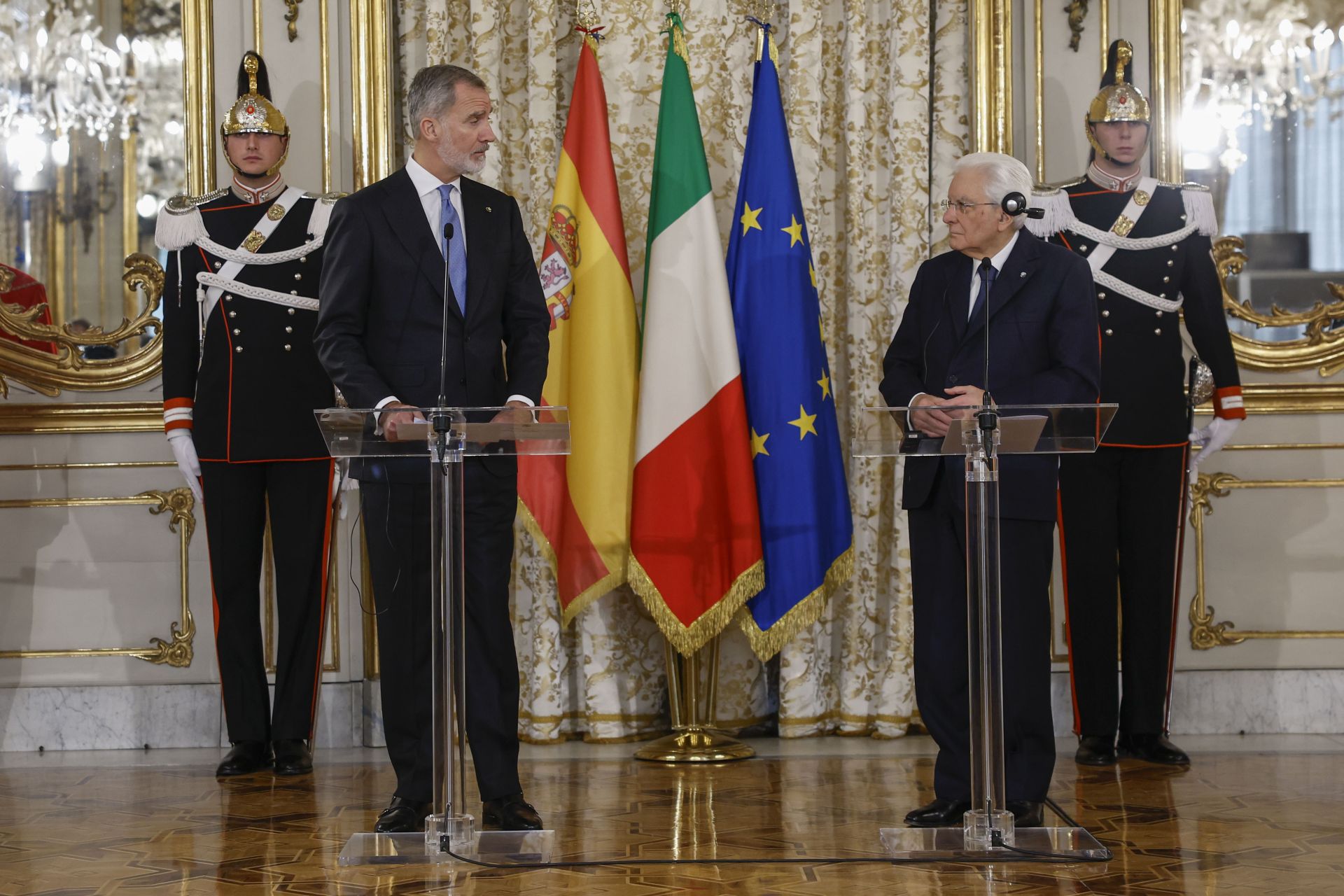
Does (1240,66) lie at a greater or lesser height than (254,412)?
greater

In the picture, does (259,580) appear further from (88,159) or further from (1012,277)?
(1012,277)

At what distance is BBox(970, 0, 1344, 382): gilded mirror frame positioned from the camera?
4.93 m

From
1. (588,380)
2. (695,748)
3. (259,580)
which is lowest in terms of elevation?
(695,748)

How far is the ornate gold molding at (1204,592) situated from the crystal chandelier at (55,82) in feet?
12.4

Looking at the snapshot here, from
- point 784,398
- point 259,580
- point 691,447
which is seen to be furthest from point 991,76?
point 259,580

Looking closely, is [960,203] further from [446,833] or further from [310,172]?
[310,172]

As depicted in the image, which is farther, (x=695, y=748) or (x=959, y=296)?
(x=695, y=748)

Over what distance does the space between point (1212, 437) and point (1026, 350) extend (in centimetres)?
136

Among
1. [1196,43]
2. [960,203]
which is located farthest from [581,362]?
[1196,43]

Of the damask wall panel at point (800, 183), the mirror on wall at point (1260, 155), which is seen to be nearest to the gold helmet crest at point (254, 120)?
the damask wall panel at point (800, 183)

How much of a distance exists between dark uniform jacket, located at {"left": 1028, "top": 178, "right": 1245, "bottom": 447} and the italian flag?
1.07 m

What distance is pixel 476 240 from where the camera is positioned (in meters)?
3.44

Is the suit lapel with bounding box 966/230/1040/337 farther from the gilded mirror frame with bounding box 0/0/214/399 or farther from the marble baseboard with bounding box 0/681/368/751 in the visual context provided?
the gilded mirror frame with bounding box 0/0/214/399

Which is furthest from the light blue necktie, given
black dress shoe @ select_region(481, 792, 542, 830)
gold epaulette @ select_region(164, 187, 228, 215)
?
gold epaulette @ select_region(164, 187, 228, 215)
